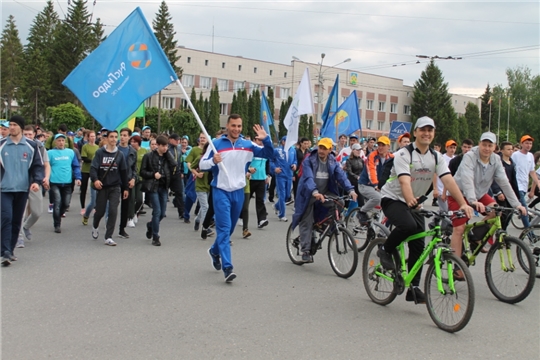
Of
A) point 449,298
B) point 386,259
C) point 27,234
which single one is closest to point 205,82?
point 27,234

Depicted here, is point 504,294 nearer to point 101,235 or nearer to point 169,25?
point 101,235

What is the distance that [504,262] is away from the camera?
6605 millimetres

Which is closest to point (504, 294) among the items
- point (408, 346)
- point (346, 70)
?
point (408, 346)

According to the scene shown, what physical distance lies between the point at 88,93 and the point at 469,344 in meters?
5.87

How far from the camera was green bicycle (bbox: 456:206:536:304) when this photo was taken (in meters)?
6.40

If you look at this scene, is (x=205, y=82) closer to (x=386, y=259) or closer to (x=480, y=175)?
(x=480, y=175)

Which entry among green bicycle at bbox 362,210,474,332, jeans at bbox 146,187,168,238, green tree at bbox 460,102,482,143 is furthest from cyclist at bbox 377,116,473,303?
green tree at bbox 460,102,482,143

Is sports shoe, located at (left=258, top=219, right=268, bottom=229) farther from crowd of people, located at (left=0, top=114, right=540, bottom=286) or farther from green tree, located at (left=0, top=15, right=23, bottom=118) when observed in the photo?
green tree, located at (left=0, top=15, right=23, bottom=118)

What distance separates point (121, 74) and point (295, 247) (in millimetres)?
3642

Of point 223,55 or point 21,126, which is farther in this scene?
point 223,55

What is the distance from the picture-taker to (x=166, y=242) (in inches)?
404

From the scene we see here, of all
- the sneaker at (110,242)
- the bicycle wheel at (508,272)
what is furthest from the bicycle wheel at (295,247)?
the sneaker at (110,242)

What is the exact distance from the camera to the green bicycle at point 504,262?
21.0 feet

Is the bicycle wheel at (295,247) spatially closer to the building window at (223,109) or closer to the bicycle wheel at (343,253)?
the bicycle wheel at (343,253)
